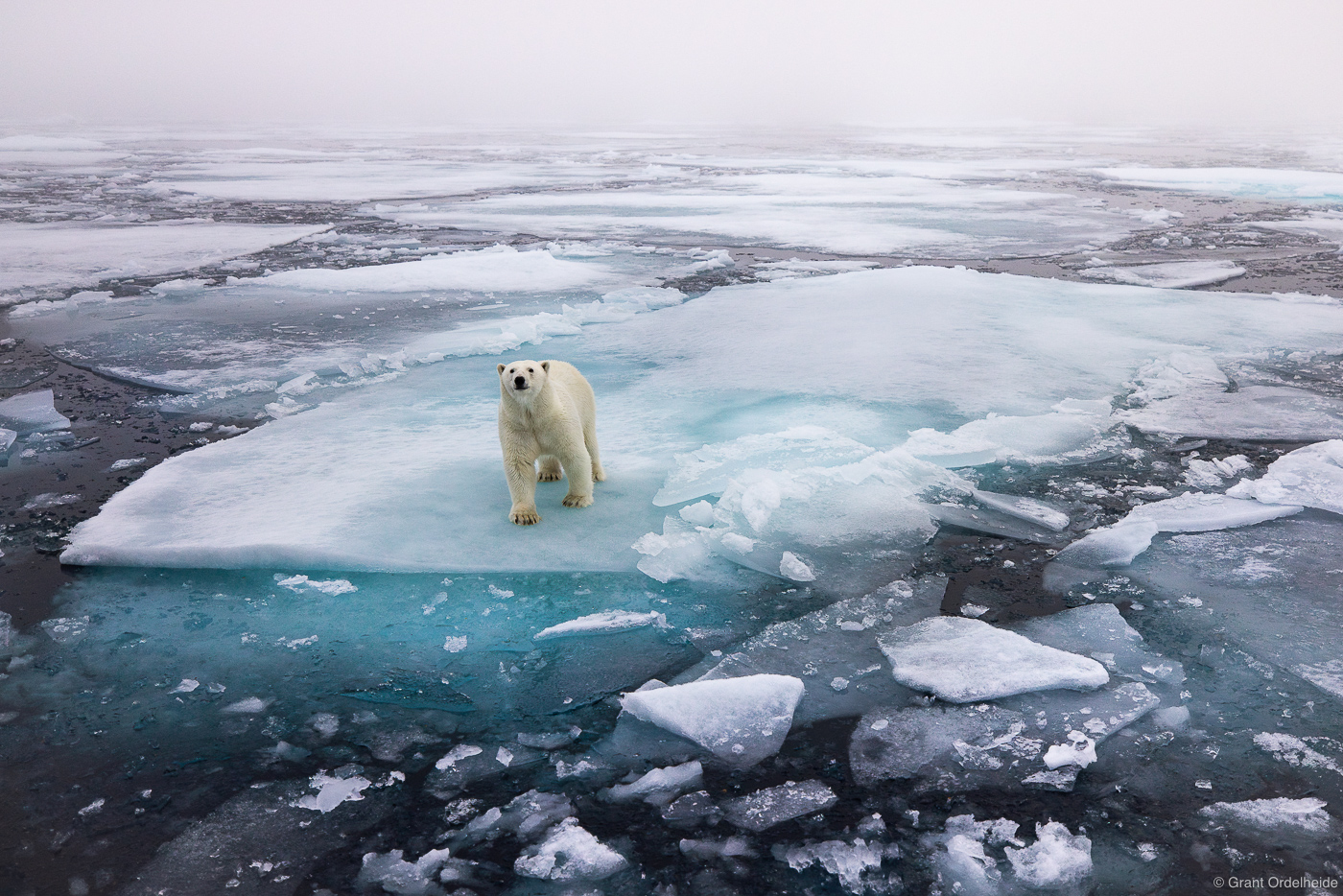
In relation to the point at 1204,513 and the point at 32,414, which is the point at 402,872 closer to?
the point at 1204,513

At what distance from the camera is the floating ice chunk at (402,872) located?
1977 millimetres

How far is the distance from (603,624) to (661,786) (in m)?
0.79

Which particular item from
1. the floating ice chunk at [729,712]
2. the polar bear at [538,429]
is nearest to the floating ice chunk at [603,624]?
the floating ice chunk at [729,712]

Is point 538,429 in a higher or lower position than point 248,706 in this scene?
higher

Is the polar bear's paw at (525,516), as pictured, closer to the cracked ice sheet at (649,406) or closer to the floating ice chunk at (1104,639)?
the cracked ice sheet at (649,406)

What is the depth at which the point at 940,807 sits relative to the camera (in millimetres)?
2195

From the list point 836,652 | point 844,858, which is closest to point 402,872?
point 844,858

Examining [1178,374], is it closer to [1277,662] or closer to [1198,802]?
[1277,662]

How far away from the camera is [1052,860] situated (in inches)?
78.8

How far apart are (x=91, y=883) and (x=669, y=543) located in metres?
2.04

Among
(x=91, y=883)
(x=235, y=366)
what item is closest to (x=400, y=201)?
(x=235, y=366)

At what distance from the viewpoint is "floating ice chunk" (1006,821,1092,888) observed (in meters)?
1.97

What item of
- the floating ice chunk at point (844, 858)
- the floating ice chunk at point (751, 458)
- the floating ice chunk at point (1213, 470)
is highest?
the floating ice chunk at point (751, 458)

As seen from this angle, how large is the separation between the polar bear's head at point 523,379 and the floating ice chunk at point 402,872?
1742 millimetres
